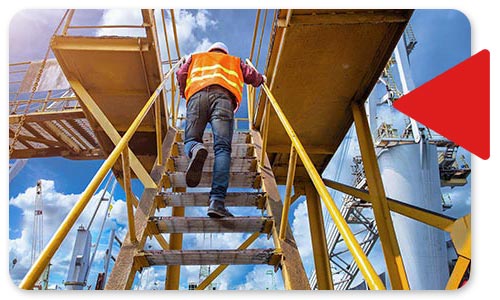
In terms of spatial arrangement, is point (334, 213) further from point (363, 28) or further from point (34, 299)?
point (363, 28)

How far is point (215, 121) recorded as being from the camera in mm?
2359

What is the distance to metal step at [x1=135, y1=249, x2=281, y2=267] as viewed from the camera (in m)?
1.77

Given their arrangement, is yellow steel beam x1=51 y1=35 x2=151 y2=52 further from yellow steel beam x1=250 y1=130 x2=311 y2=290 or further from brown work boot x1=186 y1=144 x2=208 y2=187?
yellow steel beam x1=250 y1=130 x2=311 y2=290

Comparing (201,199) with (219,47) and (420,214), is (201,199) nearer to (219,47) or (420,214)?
(219,47)

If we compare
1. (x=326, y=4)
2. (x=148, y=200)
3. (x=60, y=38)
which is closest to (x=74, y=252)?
(x=60, y=38)

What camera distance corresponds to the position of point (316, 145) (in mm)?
4145

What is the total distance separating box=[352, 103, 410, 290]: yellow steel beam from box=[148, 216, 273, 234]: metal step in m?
1.04

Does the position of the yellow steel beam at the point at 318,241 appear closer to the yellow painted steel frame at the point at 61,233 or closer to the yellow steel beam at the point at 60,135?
the yellow painted steel frame at the point at 61,233

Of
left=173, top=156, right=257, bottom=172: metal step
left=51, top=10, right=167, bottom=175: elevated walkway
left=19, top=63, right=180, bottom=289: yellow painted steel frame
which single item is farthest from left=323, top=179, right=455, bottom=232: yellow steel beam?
left=51, top=10, right=167, bottom=175: elevated walkway

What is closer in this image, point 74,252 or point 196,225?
point 196,225

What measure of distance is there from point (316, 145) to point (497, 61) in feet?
7.45

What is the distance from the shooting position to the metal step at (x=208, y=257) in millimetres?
1773

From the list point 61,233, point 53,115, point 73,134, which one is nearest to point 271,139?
point 61,233

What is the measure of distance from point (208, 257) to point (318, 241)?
2416 millimetres
